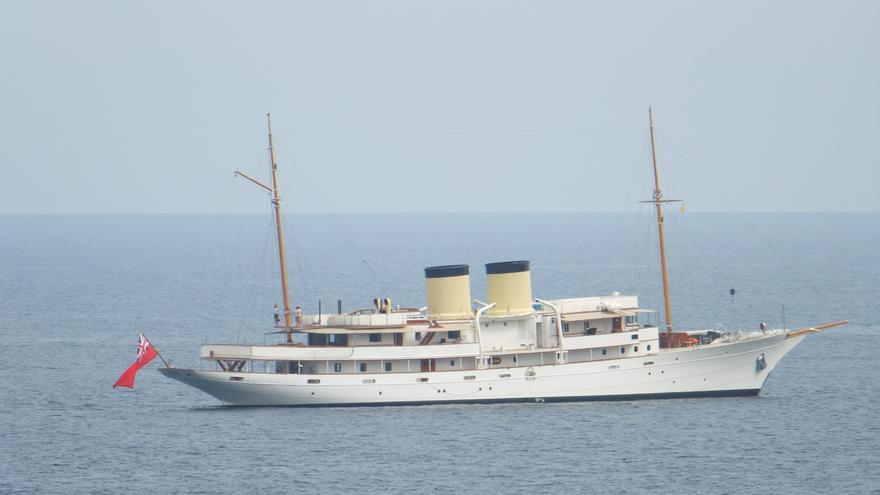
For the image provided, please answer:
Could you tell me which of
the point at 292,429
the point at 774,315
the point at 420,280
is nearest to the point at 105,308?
the point at 420,280

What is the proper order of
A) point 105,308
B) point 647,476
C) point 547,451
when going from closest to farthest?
point 647,476, point 547,451, point 105,308

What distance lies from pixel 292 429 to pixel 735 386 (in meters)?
21.3

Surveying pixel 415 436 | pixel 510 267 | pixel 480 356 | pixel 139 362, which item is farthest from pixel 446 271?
pixel 139 362

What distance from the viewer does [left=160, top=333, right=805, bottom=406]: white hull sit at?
67562mm

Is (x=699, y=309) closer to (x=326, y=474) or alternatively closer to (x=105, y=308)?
(x=105, y=308)

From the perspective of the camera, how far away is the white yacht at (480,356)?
67.6 meters

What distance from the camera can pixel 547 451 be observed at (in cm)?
5941

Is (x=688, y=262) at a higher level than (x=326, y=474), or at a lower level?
higher

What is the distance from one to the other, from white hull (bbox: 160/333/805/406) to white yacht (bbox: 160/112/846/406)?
0.05 m

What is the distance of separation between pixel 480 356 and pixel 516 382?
6.61ft

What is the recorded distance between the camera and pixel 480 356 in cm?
6825

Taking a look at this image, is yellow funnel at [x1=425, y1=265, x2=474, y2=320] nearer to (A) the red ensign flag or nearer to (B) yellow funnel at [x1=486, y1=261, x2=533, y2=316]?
(B) yellow funnel at [x1=486, y1=261, x2=533, y2=316]

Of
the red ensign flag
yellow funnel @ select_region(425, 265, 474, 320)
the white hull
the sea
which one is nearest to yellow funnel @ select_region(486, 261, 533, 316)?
yellow funnel @ select_region(425, 265, 474, 320)

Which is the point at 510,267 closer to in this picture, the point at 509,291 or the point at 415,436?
the point at 509,291
